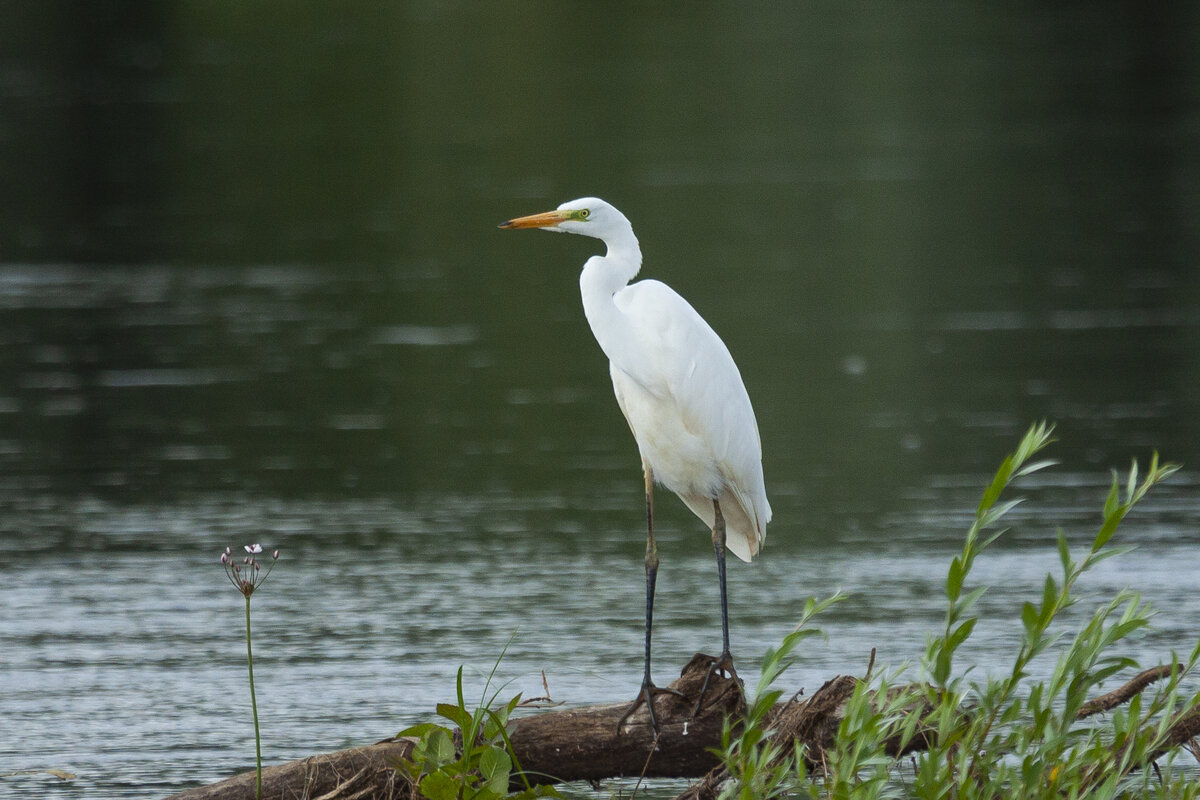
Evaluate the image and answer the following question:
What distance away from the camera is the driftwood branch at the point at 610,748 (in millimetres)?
5820

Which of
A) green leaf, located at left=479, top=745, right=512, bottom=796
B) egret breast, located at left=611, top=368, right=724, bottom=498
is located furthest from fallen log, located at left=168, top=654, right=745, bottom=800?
egret breast, located at left=611, top=368, right=724, bottom=498

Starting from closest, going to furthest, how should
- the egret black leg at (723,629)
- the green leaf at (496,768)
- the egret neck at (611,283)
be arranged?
1. the green leaf at (496,768)
2. the egret black leg at (723,629)
3. the egret neck at (611,283)

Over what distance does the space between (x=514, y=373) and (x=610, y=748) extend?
25.6ft

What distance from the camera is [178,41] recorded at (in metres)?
40.9

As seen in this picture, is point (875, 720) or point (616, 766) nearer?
point (875, 720)

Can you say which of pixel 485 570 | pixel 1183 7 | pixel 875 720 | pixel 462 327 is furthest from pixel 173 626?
pixel 1183 7

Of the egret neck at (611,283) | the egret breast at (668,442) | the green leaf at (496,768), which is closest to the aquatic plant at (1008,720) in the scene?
the green leaf at (496,768)

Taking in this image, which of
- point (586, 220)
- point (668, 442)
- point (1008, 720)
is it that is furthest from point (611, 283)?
point (1008, 720)

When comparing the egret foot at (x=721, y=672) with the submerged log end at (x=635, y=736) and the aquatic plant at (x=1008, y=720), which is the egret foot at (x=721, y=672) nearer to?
the submerged log end at (x=635, y=736)

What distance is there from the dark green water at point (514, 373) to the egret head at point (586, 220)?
86.2 inches

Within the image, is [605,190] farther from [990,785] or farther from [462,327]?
[990,785]

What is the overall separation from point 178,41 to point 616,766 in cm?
3714

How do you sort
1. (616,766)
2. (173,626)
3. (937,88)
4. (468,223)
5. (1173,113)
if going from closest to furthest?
(616,766)
(173,626)
(468,223)
(1173,113)
(937,88)

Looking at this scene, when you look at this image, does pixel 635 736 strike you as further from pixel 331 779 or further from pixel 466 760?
pixel 331 779
